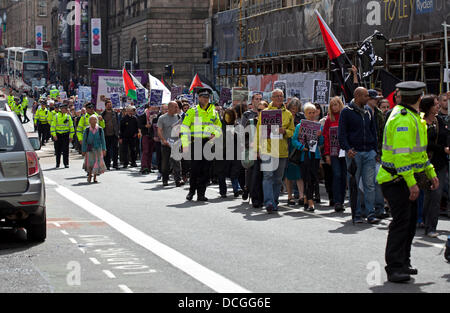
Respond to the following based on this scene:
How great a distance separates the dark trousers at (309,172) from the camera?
555 inches

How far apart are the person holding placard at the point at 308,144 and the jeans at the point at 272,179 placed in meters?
0.40

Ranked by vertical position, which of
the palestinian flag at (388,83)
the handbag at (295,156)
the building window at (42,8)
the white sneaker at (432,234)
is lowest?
the white sneaker at (432,234)

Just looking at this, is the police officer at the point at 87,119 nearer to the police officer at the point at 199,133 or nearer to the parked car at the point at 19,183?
the police officer at the point at 199,133

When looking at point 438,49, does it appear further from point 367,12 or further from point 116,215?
point 116,215

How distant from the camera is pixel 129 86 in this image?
1154 inches

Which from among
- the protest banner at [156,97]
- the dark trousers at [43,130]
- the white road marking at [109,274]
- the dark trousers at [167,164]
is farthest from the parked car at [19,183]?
the dark trousers at [43,130]

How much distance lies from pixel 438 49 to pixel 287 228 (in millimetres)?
10985

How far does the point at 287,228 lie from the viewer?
472 inches

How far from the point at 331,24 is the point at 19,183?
58.7ft

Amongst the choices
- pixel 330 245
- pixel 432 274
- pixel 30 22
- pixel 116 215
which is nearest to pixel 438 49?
pixel 116 215

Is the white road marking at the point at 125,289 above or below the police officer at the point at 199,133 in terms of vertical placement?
below

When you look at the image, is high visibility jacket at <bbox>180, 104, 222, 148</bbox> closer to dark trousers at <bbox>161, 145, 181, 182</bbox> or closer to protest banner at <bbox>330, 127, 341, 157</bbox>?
protest banner at <bbox>330, 127, 341, 157</bbox>

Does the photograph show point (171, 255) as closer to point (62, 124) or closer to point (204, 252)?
point (204, 252)

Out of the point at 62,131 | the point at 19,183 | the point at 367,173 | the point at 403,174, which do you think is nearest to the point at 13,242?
the point at 19,183
